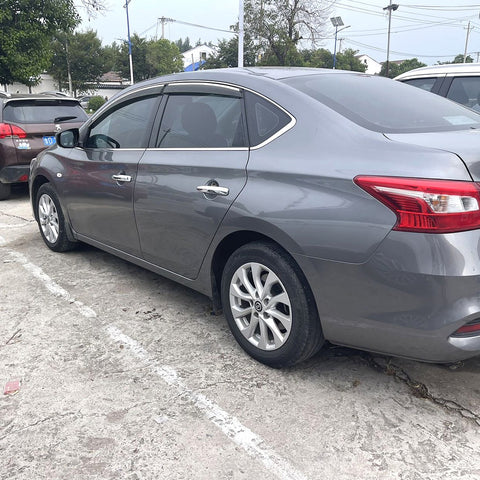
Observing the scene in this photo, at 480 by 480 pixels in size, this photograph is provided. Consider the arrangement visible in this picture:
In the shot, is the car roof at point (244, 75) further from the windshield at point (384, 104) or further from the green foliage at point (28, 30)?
the green foliage at point (28, 30)

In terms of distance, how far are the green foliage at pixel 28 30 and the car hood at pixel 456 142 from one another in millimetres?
13300

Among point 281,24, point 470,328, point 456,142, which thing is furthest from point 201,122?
point 281,24

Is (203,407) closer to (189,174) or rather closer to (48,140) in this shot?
(189,174)

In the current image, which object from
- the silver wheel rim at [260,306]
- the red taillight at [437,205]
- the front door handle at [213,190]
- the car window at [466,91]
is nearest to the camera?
the red taillight at [437,205]

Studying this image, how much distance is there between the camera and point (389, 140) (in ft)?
7.17

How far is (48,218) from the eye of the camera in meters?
4.77

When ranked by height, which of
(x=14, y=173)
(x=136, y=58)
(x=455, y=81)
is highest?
(x=136, y=58)

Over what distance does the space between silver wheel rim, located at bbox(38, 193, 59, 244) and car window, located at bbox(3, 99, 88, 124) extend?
2.81 m

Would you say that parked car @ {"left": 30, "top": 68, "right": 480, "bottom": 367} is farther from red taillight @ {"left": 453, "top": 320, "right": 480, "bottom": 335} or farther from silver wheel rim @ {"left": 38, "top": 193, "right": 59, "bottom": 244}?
silver wheel rim @ {"left": 38, "top": 193, "right": 59, "bottom": 244}

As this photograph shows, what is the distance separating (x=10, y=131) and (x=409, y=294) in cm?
643

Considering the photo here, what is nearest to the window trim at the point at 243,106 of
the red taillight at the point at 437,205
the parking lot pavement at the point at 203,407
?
the red taillight at the point at 437,205

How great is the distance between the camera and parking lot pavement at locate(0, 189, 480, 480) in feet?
6.63

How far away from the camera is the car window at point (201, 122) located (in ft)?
9.21

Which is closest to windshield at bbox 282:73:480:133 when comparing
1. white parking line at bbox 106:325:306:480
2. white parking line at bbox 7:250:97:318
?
white parking line at bbox 106:325:306:480
